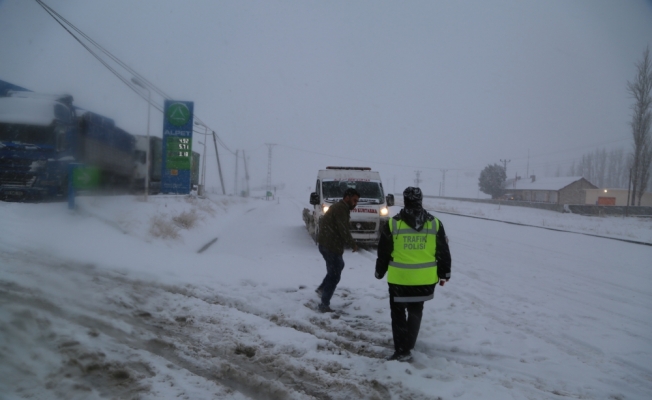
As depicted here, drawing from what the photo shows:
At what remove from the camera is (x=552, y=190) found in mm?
70625

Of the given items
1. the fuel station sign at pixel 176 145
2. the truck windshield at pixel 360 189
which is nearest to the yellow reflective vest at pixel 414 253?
the truck windshield at pixel 360 189

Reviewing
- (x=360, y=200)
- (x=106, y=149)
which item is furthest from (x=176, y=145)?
(x=360, y=200)

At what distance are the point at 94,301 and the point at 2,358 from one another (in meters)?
1.91

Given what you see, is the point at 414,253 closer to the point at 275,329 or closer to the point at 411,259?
the point at 411,259

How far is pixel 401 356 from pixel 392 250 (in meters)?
1.17

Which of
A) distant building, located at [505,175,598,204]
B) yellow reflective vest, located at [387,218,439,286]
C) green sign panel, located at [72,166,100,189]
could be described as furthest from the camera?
distant building, located at [505,175,598,204]

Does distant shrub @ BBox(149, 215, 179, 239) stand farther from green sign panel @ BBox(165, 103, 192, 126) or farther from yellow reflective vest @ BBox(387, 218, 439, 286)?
green sign panel @ BBox(165, 103, 192, 126)

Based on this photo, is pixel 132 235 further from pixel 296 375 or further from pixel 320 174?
pixel 296 375

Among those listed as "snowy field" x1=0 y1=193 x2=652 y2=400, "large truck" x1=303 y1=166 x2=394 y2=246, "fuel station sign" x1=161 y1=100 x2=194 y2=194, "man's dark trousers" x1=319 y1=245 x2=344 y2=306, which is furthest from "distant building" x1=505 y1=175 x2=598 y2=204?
"man's dark trousers" x1=319 y1=245 x2=344 y2=306

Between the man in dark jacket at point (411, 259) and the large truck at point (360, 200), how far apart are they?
25.7 ft

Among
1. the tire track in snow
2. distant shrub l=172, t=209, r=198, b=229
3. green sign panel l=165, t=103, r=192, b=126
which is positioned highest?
green sign panel l=165, t=103, r=192, b=126

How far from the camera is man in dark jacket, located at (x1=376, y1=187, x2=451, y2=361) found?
4.27m

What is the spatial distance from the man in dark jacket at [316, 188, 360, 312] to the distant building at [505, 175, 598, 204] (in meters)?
72.2

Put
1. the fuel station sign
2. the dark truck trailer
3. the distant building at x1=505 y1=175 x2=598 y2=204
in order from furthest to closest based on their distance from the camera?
the distant building at x1=505 y1=175 x2=598 y2=204 < the fuel station sign < the dark truck trailer
